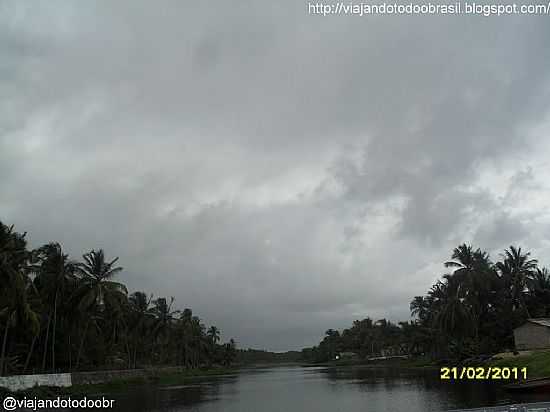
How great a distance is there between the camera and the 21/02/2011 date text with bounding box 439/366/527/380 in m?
45.1

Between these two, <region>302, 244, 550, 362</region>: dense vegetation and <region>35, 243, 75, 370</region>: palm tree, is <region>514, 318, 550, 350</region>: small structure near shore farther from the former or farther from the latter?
<region>35, 243, 75, 370</region>: palm tree

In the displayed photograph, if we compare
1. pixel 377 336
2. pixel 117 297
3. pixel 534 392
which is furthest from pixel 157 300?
pixel 377 336

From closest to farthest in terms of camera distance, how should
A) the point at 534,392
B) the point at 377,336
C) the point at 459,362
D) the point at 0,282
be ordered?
the point at 534,392 → the point at 0,282 → the point at 459,362 → the point at 377,336

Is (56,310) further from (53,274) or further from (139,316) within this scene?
(139,316)

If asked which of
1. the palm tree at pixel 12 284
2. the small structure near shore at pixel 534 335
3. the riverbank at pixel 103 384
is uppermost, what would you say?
the palm tree at pixel 12 284

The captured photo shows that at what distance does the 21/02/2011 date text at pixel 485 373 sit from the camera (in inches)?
1777

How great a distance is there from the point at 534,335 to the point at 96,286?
1915 inches

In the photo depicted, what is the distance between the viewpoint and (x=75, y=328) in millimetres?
62906

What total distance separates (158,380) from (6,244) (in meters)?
51.6

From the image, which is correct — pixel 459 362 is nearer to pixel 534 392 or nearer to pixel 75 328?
pixel 534 392

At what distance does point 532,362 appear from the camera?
45.3 metres

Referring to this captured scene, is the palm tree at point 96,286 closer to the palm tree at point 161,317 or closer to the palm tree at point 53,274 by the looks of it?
the palm tree at point 53,274

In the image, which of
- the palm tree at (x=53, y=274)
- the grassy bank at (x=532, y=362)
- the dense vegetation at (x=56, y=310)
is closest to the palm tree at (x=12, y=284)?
the dense vegetation at (x=56, y=310)

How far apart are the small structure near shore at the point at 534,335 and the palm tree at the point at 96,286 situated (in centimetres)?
4556
